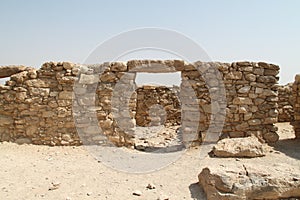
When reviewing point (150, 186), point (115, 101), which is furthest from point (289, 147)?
point (115, 101)

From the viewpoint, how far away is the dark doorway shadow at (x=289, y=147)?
579 cm

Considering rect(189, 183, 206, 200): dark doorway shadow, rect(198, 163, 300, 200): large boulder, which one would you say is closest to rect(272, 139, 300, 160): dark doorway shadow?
rect(198, 163, 300, 200): large boulder

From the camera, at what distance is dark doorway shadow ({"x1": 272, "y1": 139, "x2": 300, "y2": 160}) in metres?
5.79

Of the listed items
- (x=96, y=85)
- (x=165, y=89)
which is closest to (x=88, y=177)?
(x=96, y=85)

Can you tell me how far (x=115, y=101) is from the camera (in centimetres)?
610

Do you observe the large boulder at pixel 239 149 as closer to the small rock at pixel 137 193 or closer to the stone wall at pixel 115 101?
the stone wall at pixel 115 101

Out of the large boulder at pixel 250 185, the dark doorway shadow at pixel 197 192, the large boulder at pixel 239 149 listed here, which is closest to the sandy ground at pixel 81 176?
the dark doorway shadow at pixel 197 192

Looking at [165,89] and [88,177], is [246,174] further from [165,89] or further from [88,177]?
[165,89]

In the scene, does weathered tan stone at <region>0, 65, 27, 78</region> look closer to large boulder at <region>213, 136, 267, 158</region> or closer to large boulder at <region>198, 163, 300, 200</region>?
large boulder at <region>213, 136, 267, 158</region>

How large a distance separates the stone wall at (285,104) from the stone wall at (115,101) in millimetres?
4778

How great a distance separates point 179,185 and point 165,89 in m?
7.64

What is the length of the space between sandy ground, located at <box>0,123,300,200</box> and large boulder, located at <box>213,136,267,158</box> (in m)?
0.19

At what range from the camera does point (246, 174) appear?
367 centimetres

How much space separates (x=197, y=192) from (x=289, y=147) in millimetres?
3740
